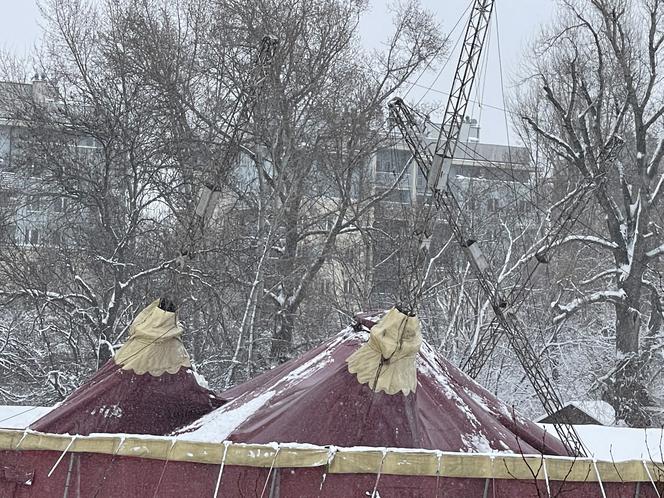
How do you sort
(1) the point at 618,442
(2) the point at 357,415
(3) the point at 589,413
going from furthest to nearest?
(3) the point at 589,413, (1) the point at 618,442, (2) the point at 357,415

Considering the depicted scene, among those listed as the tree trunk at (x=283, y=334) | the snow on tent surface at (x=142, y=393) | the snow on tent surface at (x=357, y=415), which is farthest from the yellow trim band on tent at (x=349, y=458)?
the tree trunk at (x=283, y=334)

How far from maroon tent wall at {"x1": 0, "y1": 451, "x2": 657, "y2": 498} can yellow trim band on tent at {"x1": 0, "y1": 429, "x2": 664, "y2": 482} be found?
65 mm

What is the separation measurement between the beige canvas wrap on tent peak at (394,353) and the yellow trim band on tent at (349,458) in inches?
59.6

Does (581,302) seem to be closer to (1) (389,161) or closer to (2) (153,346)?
(1) (389,161)

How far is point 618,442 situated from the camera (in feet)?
37.0

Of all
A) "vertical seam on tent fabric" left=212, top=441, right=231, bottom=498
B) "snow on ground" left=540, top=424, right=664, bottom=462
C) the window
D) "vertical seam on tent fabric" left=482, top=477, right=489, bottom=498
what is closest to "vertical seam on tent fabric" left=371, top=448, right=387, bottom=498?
"vertical seam on tent fabric" left=482, top=477, right=489, bottom=498

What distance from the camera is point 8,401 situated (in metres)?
22.2

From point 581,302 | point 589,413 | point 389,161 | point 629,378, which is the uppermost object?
point 389,161

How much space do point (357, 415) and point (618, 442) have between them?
18.3ft

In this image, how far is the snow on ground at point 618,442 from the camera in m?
10.5

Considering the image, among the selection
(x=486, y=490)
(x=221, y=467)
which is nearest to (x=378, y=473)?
(x=486, y=490)

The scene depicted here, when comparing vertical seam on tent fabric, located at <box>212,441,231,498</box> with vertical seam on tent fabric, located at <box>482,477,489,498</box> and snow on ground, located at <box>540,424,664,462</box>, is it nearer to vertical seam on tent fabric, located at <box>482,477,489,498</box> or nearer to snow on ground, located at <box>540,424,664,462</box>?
vertical seam on tent fabric, located at <box>482,477,489,498</box>

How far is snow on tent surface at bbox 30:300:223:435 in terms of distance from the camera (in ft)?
28.1

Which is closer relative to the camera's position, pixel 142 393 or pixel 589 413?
pixel 142 393
